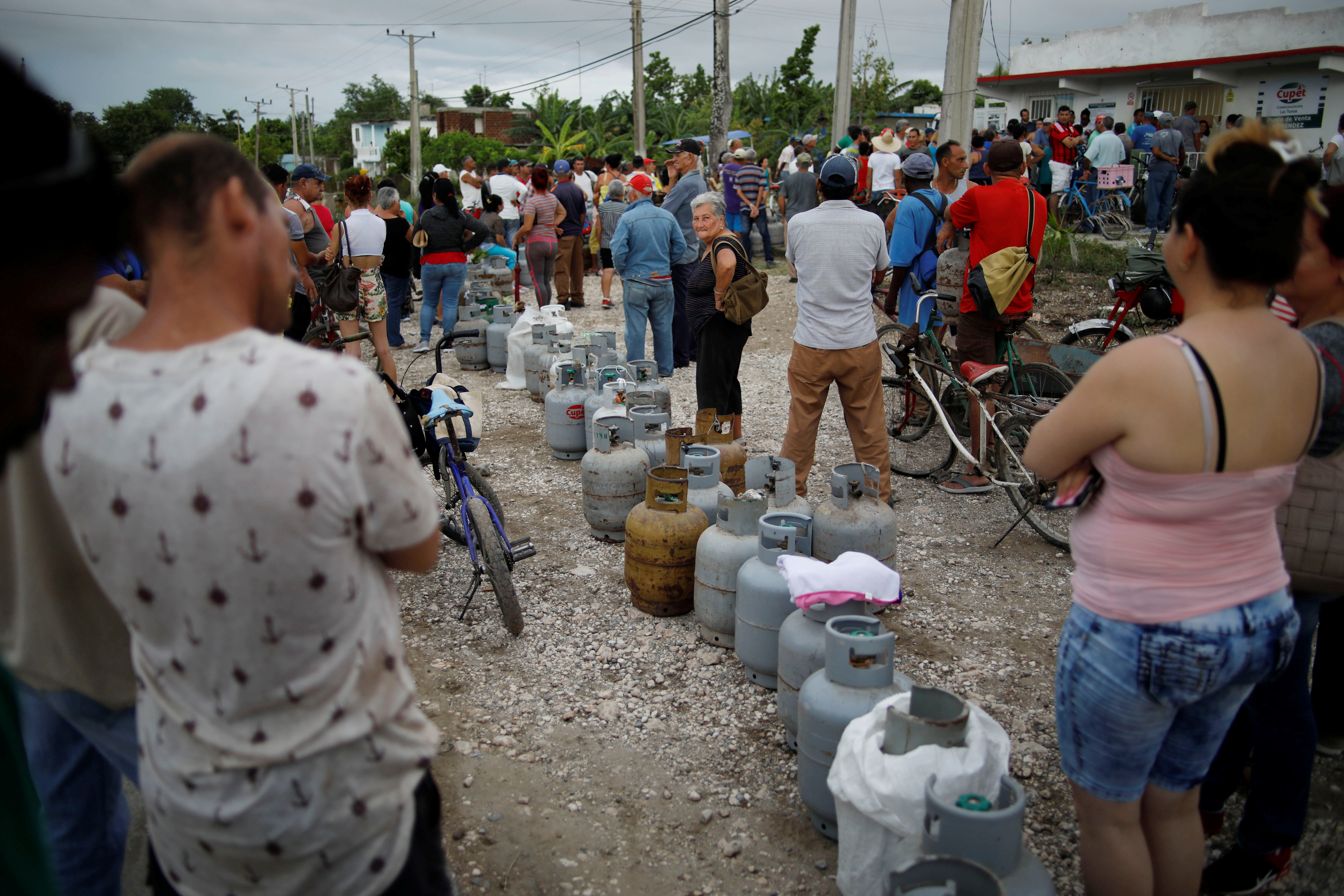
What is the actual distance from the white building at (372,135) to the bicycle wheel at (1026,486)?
69.1 metres

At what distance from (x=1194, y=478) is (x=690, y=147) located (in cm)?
770

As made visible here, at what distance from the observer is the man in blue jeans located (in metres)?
8.14

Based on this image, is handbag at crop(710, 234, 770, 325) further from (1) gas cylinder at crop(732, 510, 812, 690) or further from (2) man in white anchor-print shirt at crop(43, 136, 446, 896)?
(2) man in white anchor-print shirt at crop(43, 136, 446, 896)

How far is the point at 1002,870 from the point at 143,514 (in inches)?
77.5

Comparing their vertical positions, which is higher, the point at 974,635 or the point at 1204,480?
the point at 1204,480

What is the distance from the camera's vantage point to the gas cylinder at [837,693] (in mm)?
2799

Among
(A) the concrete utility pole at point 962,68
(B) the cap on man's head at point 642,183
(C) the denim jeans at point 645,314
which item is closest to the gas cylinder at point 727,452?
(C) the denim jeans at point 645,314

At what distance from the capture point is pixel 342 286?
770 cm

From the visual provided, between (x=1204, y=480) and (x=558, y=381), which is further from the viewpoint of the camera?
(x=558, y=381)

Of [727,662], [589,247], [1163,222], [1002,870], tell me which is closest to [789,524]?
[727,662]

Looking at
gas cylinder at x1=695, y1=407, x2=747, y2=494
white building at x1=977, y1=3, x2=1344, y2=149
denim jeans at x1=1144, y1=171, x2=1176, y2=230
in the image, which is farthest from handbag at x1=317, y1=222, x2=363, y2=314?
white building at x1=977, y1=3, x2=1344, y2=149

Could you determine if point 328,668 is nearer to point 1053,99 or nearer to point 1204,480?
point 1204,480

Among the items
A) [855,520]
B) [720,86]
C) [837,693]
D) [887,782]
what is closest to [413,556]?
[887,782]

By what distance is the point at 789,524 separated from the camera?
12.8ft
